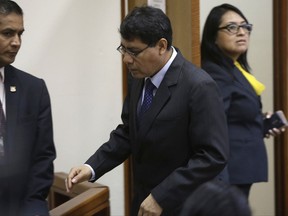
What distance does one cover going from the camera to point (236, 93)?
8.09ft

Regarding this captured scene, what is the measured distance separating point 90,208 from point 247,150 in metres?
0.97

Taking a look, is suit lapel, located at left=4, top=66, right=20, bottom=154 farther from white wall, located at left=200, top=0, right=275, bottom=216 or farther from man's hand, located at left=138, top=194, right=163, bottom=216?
white wall, located at left=200, top=0, right=275, bottom=216

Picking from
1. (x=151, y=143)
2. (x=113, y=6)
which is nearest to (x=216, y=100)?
(x=151, y=143)

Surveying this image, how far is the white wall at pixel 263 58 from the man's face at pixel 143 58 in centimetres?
191

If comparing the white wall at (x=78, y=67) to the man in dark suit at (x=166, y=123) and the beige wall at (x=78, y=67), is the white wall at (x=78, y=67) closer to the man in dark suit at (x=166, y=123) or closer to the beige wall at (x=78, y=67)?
the beige wall at (x=78, y=67)

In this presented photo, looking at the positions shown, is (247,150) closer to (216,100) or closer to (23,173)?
(216,100)

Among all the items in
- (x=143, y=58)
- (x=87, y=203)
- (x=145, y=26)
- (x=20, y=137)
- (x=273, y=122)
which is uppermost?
(x=145, y=26)

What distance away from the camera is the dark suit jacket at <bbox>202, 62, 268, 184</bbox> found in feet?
8.12

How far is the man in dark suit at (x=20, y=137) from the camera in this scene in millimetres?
1884

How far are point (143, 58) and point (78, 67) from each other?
118cm

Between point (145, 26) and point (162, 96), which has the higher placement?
point (145, 26)

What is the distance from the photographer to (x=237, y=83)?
252 centimetres

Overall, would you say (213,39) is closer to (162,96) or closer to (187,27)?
(187,27)

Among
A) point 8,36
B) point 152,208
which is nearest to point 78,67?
point 8,36
